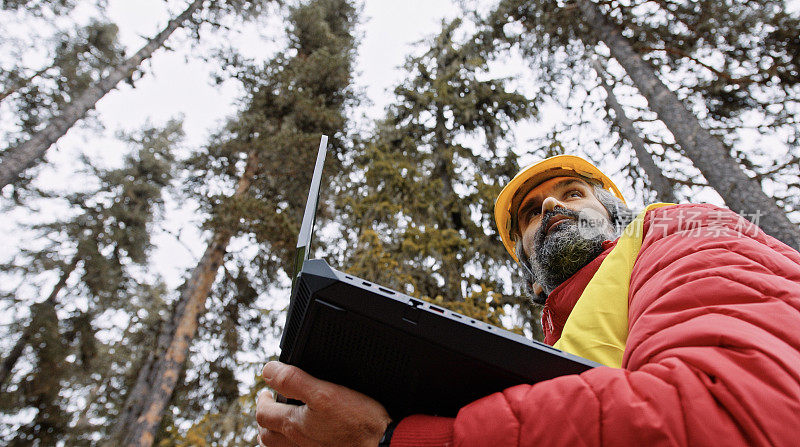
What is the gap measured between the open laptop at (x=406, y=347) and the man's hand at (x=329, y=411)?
5cm

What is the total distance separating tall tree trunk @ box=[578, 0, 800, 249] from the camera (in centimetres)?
480

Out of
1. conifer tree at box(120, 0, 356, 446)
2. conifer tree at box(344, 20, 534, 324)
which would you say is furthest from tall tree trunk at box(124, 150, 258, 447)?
conifer tree at box(344, 20, 534, 324)

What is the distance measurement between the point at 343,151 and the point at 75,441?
11.9 m

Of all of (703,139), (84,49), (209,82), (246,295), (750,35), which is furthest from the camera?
(84,49)

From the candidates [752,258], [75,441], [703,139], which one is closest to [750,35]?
[703,139]

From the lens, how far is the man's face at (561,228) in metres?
2.27

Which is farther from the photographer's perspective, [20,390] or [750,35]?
[20,390]

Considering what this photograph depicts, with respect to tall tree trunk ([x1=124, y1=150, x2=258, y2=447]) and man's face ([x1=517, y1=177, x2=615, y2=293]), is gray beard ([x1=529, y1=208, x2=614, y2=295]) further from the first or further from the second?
tall tree trunk ([x1=124, y1=150, x2=258, y2=447])

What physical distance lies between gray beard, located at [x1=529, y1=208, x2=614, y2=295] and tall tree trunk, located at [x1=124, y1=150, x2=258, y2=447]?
7.90 meters

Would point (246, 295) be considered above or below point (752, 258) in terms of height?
above

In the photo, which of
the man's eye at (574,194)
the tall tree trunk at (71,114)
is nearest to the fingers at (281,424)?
the man's eye at (574,194)

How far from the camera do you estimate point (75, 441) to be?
1218 cm

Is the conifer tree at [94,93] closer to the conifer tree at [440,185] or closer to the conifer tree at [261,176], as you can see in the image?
the conifer tree at [261,176]

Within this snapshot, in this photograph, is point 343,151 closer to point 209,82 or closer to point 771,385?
point 209,82
